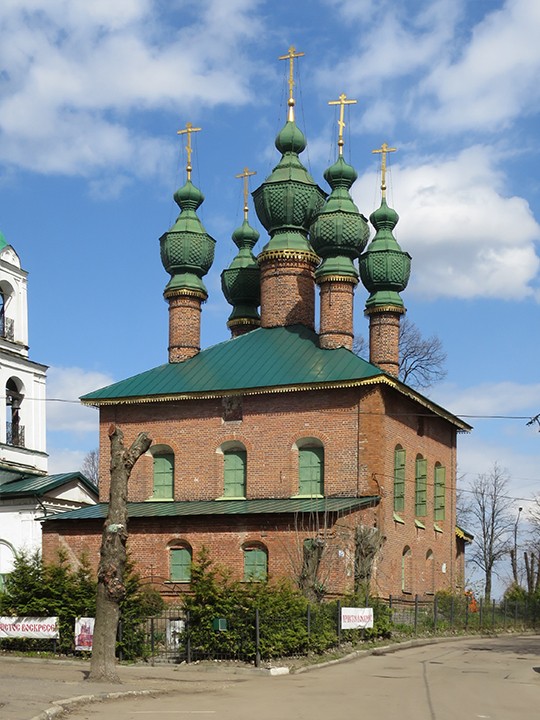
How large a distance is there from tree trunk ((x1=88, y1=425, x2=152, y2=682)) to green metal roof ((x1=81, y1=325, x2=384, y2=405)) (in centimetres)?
1321

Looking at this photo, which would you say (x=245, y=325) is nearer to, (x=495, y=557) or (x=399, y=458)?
(x=399, y=458)

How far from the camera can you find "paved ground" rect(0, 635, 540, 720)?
51.7 ft

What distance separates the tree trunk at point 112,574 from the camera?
1969cm

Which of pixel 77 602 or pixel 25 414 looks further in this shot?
pixel 25 414

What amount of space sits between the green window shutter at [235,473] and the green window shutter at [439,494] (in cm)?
753

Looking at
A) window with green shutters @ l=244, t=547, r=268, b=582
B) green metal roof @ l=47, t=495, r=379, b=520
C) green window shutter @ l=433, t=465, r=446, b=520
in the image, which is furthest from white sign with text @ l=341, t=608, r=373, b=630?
green window shutter @ l=433, t=465, r=446, b=520

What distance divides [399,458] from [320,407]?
Result: 3.03 metres

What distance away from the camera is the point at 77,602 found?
24.9 m

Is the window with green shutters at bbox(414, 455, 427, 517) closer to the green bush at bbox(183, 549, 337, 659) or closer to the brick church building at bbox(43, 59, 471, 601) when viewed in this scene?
the brick church building at bbox(43, 59, 471, 601)

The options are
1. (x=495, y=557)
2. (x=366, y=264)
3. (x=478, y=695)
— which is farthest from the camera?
(x=495, y=557)

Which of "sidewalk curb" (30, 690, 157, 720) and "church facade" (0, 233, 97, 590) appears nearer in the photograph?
"sidewalk curb" (30, 690, 157, 720)

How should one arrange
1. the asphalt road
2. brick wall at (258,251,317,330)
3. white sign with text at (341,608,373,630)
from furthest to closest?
1. brick wall at (258,251,317,330)
2. white sign with text at (341,608,373,630)
3. the asphalt road

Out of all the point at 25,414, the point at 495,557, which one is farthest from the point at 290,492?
the point at 495,557

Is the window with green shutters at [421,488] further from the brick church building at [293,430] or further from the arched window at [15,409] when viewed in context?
the arched window at [15,409]
